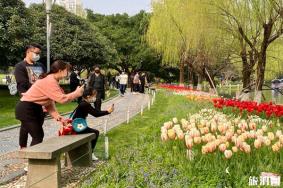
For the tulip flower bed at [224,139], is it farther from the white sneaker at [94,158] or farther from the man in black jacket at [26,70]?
the man in black jacket at [26,70]

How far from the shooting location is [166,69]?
193ft

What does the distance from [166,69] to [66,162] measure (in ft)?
167

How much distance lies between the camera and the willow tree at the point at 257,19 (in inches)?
699

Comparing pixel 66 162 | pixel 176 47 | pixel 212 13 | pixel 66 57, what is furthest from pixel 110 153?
pixel 66 57

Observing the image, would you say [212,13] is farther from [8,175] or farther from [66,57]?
[66,57]

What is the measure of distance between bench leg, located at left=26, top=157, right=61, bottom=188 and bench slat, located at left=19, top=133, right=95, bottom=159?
6.5 inches

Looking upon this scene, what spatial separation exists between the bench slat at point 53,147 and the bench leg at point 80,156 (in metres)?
0.23

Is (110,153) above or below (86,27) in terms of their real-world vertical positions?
below

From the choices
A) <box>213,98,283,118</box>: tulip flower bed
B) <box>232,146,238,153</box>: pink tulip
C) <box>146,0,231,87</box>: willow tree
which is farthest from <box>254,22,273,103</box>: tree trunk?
<box>232,146,238,153</box>: pink tulip

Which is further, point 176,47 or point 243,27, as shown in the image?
point 176,47

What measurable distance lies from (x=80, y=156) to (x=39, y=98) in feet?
4.64

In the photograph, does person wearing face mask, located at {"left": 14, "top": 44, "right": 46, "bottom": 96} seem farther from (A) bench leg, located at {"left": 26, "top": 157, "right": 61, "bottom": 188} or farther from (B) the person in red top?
(A) bench leg, located at {"left": 26, "top": 157, "right": 61, "bottom": 188}

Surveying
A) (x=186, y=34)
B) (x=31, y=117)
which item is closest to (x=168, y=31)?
(x=186, y=34)

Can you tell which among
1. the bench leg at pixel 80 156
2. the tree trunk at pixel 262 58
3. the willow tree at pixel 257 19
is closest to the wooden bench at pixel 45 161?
the bench leg at pixel 80 156
